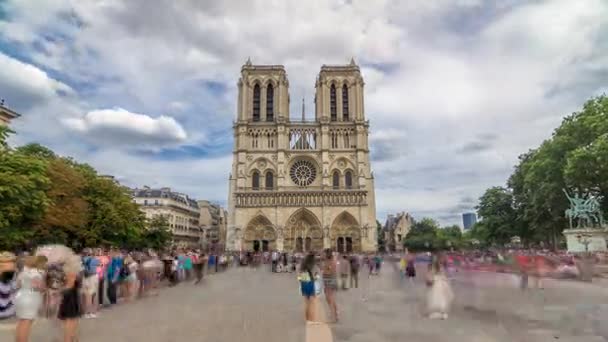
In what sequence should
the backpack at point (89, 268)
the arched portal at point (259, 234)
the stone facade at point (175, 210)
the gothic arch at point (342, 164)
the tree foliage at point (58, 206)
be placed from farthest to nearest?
the stone facade at point (175, 210) < the gothic arch at point (342, 164) < the arched portal at point (259, 234) < the tree foliage at point (58, 206) < the backpack at point (89, 268)

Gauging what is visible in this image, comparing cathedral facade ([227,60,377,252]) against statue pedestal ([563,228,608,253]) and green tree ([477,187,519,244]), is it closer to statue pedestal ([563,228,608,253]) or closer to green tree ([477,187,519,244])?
green tree ([477,187,519,244])

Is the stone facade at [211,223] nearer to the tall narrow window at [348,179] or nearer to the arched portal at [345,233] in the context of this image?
the arched portal at [345,233]

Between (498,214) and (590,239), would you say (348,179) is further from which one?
(590,239)

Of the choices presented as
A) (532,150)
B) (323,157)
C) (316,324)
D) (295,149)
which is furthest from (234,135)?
(316,324)

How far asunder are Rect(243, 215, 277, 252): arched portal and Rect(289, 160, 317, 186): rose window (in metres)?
7.54

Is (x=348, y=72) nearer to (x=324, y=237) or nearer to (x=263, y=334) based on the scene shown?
(x=324, y=237)

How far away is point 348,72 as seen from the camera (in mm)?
63438

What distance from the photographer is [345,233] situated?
57500 mm

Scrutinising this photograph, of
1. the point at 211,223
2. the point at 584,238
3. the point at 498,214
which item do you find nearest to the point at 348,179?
the point at 498,214

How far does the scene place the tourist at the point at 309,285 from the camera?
8609 mm

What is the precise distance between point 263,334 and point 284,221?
48876 mm

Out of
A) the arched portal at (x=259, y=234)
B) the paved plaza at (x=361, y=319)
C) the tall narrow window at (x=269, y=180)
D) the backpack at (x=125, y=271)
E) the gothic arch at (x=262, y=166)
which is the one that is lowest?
the paved plaza at (x=361, y=319)

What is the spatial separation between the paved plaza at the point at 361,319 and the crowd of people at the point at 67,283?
692 millimetres

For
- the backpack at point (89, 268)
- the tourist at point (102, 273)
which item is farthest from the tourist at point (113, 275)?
the backpack at point (89, 268)
